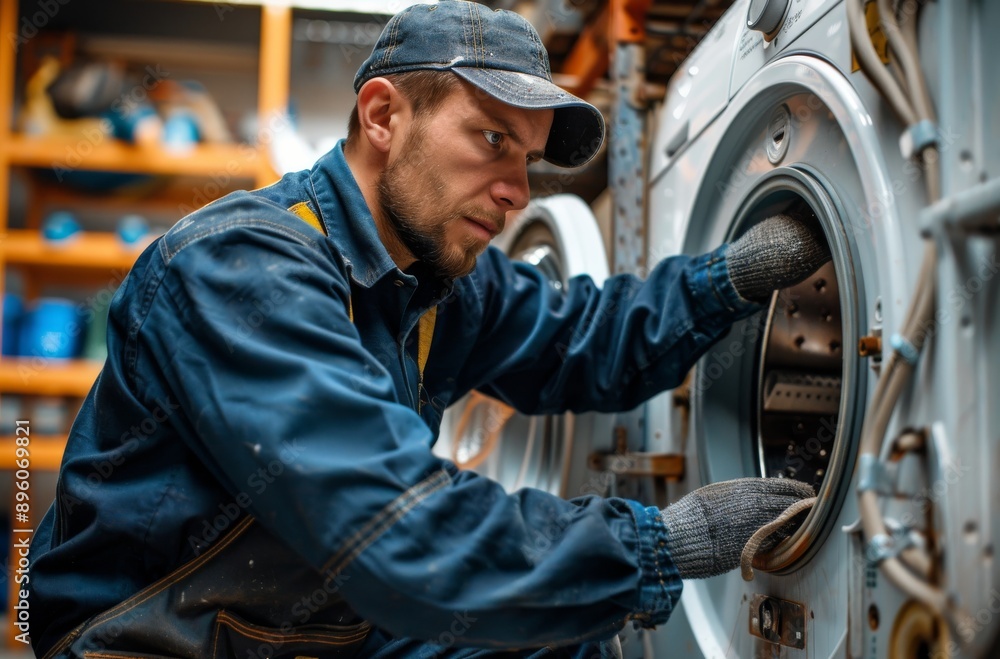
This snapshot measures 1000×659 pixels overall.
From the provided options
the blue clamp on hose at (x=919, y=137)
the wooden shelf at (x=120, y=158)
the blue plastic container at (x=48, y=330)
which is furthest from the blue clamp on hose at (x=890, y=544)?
the blue plastic container at (x=48, y=330)

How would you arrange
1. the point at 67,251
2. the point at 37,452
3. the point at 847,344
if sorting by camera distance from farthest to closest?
the point at 67,251 → the point at 37,452 → the point at 847,344

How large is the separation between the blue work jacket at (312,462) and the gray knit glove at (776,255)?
0.15 feet

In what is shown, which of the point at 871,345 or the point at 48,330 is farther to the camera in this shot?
the point at 48,330

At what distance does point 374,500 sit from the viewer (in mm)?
847

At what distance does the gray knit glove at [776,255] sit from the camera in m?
1.21

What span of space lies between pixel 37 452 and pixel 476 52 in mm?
2233

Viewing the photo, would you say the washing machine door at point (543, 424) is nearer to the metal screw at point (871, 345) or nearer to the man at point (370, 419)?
the man at point (370, 419)

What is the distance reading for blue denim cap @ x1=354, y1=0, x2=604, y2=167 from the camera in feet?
3.72

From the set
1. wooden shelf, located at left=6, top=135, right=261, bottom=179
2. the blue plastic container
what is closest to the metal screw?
wooden shelf, located at left=6, top=135, right=261, bottom=179

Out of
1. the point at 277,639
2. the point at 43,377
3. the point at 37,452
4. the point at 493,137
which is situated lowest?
the point at 277,639

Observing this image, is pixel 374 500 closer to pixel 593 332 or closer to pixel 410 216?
pixel 410 216

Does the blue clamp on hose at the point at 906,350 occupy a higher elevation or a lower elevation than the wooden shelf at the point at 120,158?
lower

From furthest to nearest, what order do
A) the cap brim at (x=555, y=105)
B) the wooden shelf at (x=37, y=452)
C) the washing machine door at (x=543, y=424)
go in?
the wooden shelf at (x=37, y=452) → the washing machine door at (x=543, y=424) → the cap brim at (x=555, y=105)

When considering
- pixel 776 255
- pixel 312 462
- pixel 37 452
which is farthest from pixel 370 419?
pixel 37 452
